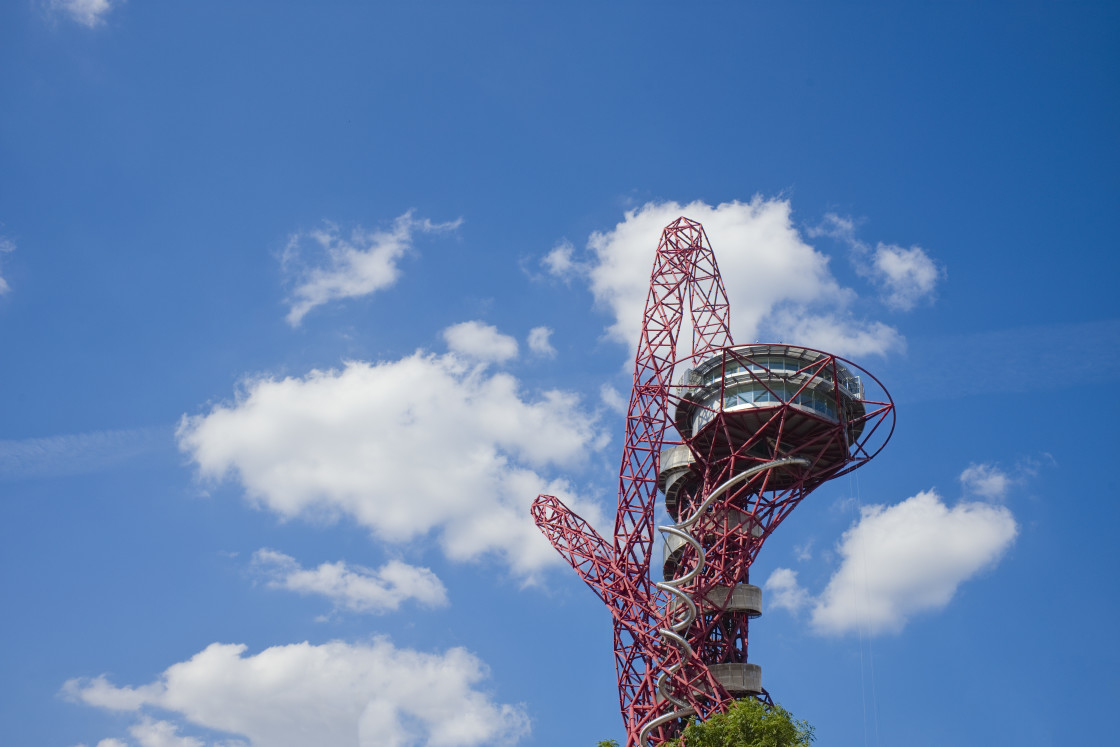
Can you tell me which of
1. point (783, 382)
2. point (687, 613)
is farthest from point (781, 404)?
point (687, 613)

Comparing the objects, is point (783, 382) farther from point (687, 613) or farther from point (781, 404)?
point (687, 613)

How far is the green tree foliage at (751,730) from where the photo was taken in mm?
51625

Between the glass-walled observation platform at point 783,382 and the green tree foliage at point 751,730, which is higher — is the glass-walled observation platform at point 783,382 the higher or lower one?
the higher one

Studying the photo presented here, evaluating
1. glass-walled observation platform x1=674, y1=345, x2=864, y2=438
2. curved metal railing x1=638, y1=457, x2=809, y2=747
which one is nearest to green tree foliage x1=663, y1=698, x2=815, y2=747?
curved metal railing x1=638, y1=457, x2=809, y2=747

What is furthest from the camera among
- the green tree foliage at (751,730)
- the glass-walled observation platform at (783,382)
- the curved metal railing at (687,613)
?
the glass-walled observation platform at (783,382)

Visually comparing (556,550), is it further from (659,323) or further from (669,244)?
(669,244)

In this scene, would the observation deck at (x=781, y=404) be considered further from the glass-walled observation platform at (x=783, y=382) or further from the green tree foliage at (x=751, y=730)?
the green tree foliage at (x=751, y=730)

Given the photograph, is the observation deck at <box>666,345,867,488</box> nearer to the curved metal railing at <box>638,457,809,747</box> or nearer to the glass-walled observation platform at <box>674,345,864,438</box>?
the glass-walled observation platform at <box>674,345,864,438</box>

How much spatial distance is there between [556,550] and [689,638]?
36.8ft

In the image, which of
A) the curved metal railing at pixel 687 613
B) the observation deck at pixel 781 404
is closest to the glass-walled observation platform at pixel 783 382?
the observation deck at pixel 781 404

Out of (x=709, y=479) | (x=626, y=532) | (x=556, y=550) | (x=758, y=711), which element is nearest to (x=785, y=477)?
(x=709, y=479)

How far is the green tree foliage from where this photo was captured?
51.6m

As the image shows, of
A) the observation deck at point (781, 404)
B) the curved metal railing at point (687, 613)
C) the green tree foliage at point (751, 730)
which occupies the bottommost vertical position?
the green tree foliage at point (751, 730)

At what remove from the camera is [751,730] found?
5222 cm
